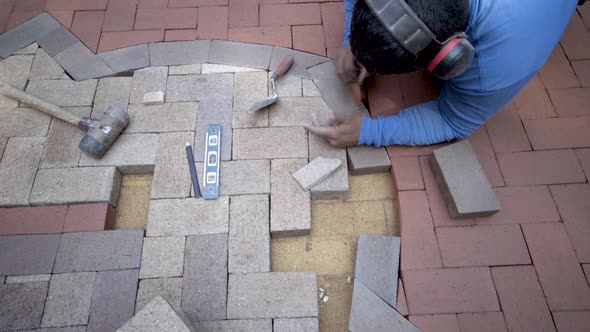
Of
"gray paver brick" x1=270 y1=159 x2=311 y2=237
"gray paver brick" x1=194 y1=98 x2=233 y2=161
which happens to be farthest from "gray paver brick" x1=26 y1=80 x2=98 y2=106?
"gray paver brick" x1=270 y1=159 x2=311 y2=237

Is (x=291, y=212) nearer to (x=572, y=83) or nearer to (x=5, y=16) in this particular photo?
(x=572, y=83)

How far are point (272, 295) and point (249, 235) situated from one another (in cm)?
40

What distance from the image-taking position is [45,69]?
3.12 meters

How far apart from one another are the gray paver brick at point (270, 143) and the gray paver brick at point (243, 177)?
0.20 feet

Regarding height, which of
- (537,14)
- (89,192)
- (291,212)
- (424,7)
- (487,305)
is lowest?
(487,305)

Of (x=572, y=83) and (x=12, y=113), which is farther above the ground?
(x=12, y=113)

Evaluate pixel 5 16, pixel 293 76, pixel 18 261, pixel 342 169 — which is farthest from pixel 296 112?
pixel 5 16

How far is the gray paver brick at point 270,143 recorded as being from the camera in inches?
109

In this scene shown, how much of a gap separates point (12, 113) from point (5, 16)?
1114 millimetres

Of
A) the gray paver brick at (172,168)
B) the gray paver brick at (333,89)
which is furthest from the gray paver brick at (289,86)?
the gray paver brick at (172,168)

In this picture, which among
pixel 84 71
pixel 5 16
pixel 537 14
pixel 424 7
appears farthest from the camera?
pixel 5 16

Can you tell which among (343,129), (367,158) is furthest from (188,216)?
(367,158)

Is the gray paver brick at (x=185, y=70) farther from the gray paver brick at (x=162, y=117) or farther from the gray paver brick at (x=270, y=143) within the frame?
the gray paver brick at (x=270, y=143)

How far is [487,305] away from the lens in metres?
2.31
